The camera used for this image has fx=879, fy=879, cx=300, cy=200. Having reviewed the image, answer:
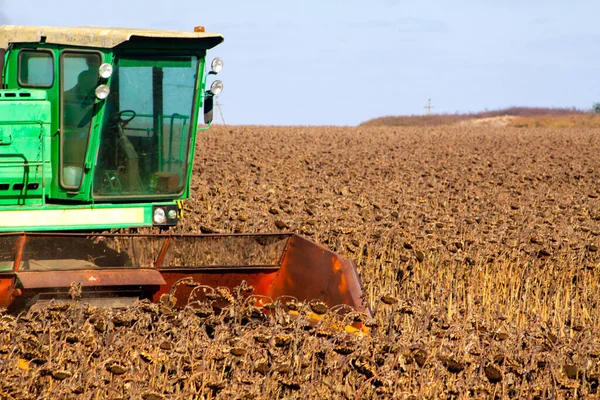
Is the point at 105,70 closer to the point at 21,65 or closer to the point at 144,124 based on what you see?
the point at 144,124

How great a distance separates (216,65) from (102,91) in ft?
2.84

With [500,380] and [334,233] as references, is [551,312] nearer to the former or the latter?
[334,233]

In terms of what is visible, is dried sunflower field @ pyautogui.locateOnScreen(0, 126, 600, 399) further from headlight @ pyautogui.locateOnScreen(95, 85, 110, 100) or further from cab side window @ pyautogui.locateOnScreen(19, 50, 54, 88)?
cab side window @ pyautogui.locateOnScreen(19, 50, 54, 88)

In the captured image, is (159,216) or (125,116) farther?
(159,216)

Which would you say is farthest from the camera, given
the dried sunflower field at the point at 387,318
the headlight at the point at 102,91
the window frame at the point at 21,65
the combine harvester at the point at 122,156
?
the window frame at the point at 21,65

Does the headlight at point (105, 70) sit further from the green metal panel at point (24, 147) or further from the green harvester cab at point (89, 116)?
the green metal panel at point (24, 147)

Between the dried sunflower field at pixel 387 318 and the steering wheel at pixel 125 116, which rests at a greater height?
the steering wheel at pixel 125 116

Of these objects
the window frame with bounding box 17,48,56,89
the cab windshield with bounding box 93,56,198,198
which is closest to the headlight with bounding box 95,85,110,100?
the cab windshield with bounding box 93,56,198,198

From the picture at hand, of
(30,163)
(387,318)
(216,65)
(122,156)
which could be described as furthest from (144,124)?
(387,318)

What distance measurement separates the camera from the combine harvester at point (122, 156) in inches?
229

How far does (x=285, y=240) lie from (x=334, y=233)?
1.81 metres

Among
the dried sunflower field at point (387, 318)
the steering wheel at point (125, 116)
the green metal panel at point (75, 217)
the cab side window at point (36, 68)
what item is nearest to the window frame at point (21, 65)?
the cab side window at point (36, 68)

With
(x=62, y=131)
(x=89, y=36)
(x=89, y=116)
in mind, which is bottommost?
(x=62, y=131)

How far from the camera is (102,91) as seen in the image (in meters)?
6.15
